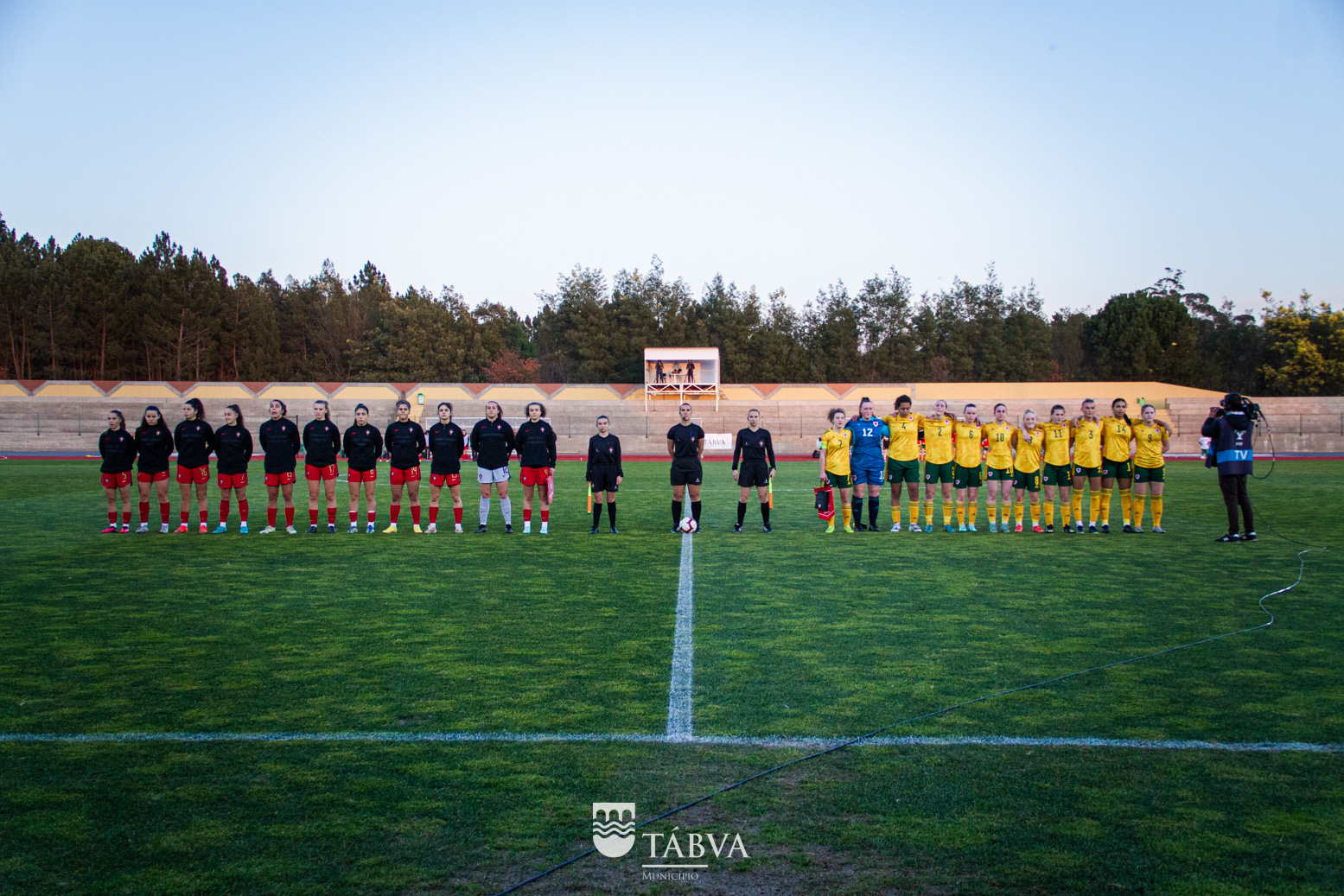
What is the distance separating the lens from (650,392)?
4222 cm

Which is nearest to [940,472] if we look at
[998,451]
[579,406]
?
[998,451]

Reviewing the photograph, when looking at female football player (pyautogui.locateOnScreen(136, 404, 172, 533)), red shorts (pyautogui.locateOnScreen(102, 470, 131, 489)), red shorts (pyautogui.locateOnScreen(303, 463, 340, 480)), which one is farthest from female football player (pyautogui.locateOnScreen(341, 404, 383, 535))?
red shorts (pyautogui.locateOnScreen(102, 470, 131, 489))

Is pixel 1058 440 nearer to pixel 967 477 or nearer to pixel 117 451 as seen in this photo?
pixel 967 477

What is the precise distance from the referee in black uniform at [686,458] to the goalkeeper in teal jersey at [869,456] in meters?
2.30

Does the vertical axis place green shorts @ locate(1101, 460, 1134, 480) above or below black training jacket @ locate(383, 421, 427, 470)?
below

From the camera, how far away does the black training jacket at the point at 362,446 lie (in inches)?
485

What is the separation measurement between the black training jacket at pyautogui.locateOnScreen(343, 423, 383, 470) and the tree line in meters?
42.4

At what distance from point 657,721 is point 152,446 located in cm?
1083

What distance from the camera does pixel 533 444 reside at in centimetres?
1214

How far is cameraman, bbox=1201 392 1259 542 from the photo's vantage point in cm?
1098

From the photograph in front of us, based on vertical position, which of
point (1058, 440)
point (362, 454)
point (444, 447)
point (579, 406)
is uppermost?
point (579, 406)

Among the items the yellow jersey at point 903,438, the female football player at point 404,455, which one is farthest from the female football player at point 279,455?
the yellow jersey at point 903,438

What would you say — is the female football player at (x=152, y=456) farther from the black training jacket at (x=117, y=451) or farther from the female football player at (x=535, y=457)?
the female football player at (x=535, y=457)

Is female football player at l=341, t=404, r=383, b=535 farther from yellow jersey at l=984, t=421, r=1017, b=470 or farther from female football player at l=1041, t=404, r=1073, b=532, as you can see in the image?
female football player at l=1041, t=404, r=1073, b=532
